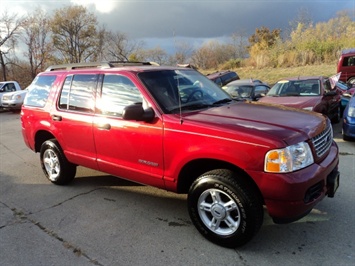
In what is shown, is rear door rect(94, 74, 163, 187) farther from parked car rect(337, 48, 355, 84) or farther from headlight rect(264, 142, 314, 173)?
parked car rect(337, 48, 355, 84)

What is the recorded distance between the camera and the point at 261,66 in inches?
1120

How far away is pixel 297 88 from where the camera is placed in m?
8.63

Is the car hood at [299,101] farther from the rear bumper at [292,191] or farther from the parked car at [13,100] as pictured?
the parked car at [13,100]

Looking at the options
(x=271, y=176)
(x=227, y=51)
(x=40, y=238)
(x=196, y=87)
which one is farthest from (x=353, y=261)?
(x=227, y=51)

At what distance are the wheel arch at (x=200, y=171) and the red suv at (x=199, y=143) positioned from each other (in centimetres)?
1

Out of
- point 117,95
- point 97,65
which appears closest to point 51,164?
point 97,65

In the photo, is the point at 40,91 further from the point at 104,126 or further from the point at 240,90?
the point at 240,90

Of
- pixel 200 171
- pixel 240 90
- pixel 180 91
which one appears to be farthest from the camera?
pixel 240 90

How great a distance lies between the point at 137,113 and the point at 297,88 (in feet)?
21.8

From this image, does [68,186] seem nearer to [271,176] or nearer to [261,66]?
[271,176]

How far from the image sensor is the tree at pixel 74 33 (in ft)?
144

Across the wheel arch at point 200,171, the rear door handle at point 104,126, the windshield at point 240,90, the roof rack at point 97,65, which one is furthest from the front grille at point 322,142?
the windshield at point 240,90

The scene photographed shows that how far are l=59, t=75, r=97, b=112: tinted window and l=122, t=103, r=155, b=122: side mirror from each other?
100 cm

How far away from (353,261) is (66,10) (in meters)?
48.4
